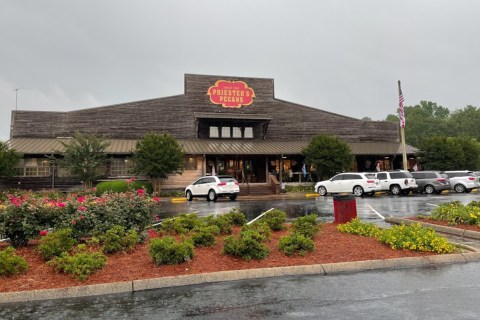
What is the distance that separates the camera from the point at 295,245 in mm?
7156

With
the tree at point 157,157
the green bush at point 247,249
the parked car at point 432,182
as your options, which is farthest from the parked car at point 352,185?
the green bush at point 247,249

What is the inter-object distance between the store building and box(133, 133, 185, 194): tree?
2.22 meters

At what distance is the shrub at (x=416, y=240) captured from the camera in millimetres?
7343

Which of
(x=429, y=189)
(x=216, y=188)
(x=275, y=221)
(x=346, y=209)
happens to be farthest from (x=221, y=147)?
(x=275, y=221)

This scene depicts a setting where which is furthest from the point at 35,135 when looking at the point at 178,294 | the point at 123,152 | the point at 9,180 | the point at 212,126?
the point at 178,294

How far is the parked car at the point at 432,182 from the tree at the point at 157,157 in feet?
59.9

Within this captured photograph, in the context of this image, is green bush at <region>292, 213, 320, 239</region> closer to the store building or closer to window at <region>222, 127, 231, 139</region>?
the store building

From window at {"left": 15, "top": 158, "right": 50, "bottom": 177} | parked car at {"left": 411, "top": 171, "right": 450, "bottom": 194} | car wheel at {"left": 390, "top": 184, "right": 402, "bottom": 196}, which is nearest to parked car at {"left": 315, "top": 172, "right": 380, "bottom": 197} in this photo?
car wheel at {"left": 390, "top": 184, "right": 402, "bottom": 196}

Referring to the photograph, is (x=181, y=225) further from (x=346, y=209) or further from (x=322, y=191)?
(x=322, y=191)

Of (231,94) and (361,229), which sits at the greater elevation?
(231,94)

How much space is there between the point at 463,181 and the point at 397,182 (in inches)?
230

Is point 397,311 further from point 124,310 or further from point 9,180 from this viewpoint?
point 9,180

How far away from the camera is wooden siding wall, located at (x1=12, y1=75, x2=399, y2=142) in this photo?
30.0 meters

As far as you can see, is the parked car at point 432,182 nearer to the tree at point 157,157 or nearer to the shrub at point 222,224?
the tree at point 157,157
